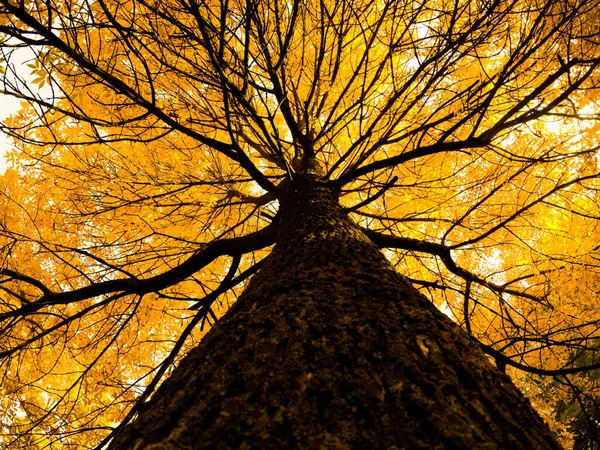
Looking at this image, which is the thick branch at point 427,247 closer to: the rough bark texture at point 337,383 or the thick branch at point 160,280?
the thick branch at point 160,280

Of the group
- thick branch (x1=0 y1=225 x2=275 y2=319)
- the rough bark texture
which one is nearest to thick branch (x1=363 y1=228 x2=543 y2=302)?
thick branch (x1=0 y1=225 x2=275 y2=319)

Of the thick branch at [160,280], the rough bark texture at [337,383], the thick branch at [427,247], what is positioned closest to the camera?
the rough bark texture at [337,383]

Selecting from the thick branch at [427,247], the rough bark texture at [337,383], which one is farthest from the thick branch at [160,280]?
the rough bark texture at [337,383]

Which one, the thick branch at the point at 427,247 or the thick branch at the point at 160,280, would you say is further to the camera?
the thick branch at the point at 427,247

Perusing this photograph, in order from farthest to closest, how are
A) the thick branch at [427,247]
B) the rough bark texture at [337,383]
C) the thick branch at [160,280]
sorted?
the thick branch at [427,247]
the thick branch at [160,280]
the rough bark texture at [337,383]

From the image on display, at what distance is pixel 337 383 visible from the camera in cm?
71

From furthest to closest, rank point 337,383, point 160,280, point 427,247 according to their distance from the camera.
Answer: point 427,247
point 160,280
point 337,383

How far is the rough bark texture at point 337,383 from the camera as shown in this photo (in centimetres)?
60

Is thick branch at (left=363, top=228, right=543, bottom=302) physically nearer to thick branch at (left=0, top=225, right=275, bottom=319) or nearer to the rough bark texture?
thick branch at (left=0, top=225, right=275, bottom=319)

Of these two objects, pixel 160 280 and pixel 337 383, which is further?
pixel 160 280

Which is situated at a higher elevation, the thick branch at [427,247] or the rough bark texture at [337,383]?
the thick branch at [427,247]

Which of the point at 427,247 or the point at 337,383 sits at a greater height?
the point at 427,247

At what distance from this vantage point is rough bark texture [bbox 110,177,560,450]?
0.60 metres

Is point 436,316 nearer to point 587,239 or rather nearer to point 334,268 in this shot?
point 334,268
